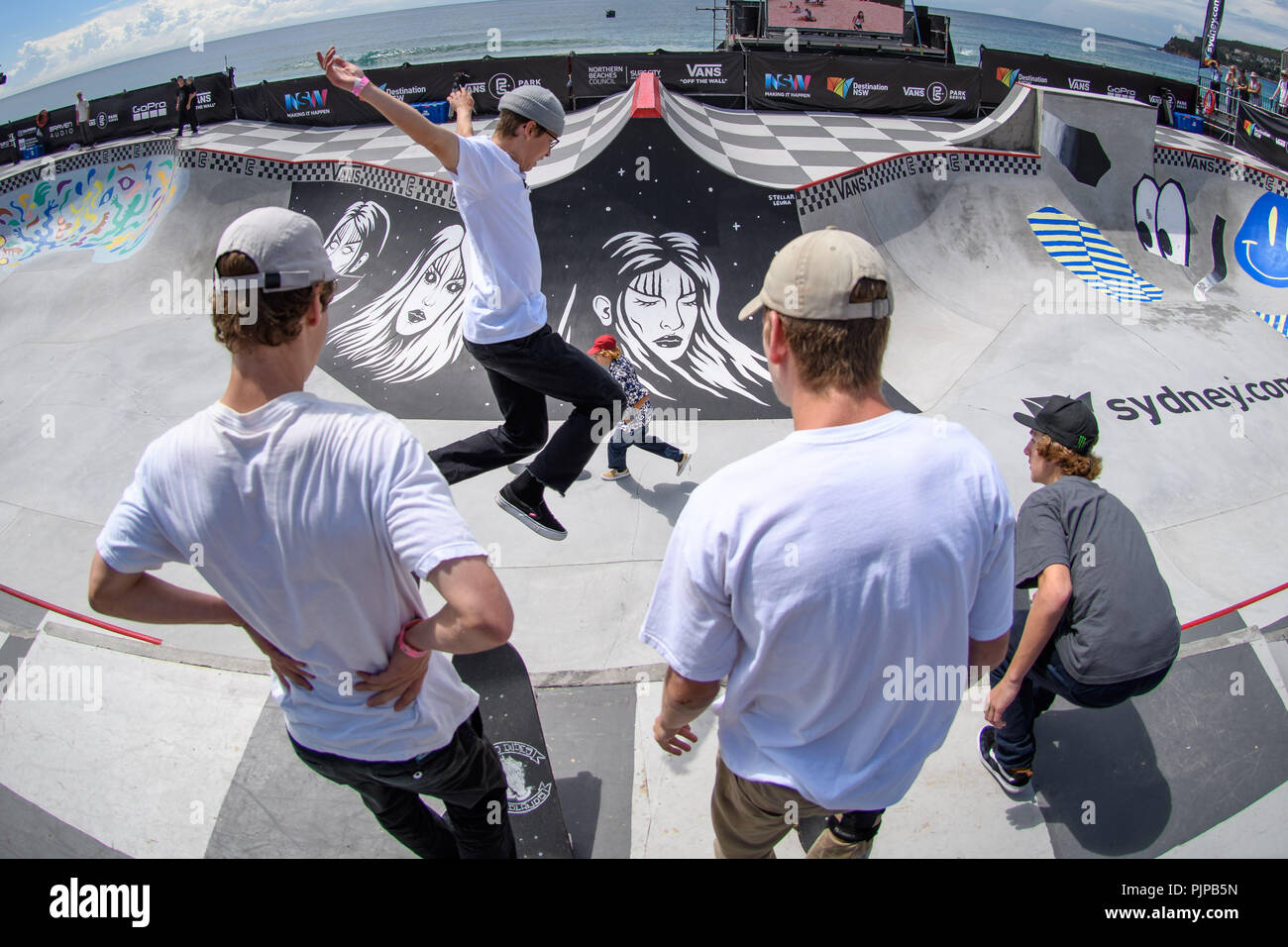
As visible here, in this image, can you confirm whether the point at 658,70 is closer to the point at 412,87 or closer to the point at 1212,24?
the point at 412,87

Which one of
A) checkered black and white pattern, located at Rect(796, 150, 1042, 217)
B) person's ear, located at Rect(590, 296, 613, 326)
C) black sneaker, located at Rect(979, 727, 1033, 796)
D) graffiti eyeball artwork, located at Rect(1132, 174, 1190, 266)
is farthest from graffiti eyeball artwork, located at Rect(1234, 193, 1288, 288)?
black sneaker, located at Rect(979, 727, 1033, 796)

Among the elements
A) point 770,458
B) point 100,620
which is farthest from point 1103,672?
point 100,620

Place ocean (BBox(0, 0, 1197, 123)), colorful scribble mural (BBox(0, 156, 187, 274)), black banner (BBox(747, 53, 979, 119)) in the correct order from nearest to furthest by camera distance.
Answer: colorful scribble mural (BBox(0, 156, 187, 274)) → black banner (BBox(747, 53, 979, 119)) → ocean (BBox(0, 0, 1197, 123))

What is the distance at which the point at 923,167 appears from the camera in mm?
9781

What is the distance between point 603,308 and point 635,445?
2.71 metres

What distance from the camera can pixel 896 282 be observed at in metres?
8.66

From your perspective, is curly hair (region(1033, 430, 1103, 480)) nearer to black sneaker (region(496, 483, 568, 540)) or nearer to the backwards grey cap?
black sneaker (region(496, 483, 568, 540))

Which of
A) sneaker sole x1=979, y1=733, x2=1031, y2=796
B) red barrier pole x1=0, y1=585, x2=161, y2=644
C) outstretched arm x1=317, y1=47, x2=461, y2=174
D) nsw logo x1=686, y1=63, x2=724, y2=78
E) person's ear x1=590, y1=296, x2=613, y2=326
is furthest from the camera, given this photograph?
nsw logo x1=686, y1=63, x2=724, y2=78

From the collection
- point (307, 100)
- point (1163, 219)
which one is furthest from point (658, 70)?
point (1163, 219)

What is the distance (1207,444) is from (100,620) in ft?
27.8

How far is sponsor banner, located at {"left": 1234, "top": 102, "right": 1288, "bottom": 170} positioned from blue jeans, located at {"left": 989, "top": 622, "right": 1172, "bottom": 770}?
694 inches

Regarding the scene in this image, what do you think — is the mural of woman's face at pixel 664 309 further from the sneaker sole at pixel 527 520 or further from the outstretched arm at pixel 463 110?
the outstretched arm at pixel 463 110

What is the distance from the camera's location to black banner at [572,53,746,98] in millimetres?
17391
